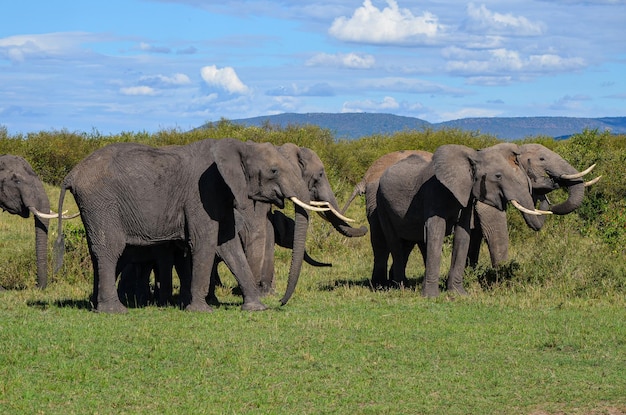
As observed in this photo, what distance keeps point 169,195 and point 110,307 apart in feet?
4.73

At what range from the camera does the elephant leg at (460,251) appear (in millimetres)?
14141

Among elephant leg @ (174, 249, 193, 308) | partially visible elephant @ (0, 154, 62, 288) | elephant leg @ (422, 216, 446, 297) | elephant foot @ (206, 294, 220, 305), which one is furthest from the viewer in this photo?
partially visible elephant @ (0, 154, 62, 288)

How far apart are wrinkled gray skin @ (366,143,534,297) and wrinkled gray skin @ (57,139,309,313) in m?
2.38

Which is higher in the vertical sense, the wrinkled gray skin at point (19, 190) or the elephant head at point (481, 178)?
the elephant head at point (481, 178)

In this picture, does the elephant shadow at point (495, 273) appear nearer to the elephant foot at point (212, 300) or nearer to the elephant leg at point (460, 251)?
the elephant leg at point (460, 251)

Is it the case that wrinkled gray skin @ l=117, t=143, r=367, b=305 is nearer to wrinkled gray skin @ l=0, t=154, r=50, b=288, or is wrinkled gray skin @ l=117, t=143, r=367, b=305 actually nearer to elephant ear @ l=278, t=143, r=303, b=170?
elephant ear @ l=278, t=143, r=303, b=170

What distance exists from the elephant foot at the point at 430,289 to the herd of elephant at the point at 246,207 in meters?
0.01

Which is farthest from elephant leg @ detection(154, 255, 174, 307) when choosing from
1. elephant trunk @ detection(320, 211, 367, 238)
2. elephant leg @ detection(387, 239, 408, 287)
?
elephant leg @ detection(387, 239, 408, 287)

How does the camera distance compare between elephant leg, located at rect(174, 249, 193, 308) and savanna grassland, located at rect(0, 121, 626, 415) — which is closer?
savanna grassland, located at rect(0, 121, 626, 415)

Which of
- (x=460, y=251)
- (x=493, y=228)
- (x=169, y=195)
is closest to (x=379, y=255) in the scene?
(x=493, y=228)

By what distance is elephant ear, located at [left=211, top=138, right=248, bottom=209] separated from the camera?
12070mm

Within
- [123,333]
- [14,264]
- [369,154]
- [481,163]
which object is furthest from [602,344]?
[369,154]

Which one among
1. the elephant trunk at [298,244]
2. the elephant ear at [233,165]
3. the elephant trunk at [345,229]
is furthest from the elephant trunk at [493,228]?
the elephant ear at [233,165]

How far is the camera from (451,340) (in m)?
10.9
